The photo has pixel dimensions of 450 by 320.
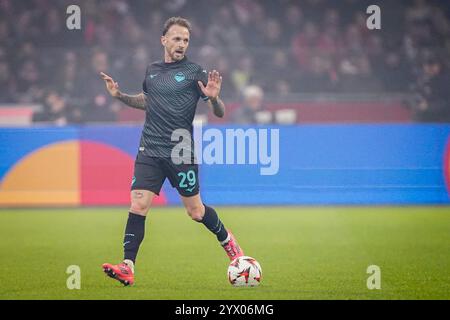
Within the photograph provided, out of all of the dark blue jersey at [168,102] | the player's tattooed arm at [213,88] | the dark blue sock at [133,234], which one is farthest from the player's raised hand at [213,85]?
the dark blue sock at [133,234]

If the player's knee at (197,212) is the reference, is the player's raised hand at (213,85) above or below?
above

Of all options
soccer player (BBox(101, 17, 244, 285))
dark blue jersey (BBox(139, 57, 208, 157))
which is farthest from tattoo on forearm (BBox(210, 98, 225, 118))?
dark blue jersey (BBox(139, 57, 208, 157))

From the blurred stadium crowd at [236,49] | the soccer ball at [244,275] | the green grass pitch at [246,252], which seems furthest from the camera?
the blurred stadium crowd at [236,49]

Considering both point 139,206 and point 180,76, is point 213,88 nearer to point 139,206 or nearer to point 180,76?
point 180,76

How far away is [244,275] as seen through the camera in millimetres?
7785

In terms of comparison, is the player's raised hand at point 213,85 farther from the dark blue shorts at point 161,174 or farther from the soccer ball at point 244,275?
the soccer ball at point 244,275

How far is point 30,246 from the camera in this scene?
34.9 ft

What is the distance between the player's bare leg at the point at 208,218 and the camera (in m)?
8.06

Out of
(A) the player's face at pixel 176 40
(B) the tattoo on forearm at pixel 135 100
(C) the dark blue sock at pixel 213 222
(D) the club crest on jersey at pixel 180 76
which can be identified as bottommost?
(C) the dark blue sock at pixel 213 222

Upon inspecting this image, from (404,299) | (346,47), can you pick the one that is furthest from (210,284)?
(346,47)

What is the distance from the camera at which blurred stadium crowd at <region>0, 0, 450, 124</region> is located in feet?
55.9

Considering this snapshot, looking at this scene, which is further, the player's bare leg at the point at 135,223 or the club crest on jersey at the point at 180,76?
the club crest on jersey at the point at 180,76

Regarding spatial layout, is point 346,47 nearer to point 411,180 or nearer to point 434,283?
point 411,180

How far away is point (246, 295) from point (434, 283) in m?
1.66
